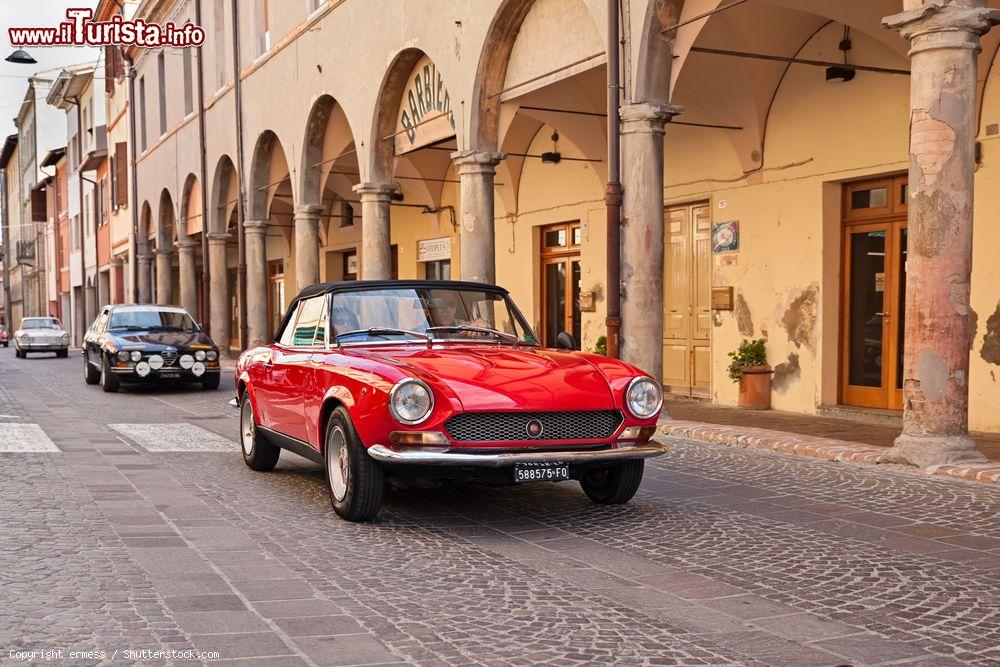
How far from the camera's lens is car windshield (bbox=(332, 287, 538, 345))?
7145mm

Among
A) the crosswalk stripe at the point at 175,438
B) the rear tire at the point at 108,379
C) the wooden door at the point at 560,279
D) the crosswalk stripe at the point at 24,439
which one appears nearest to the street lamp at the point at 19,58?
the rear tire at the point at 108,379

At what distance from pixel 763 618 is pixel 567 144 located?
14447 millimetres

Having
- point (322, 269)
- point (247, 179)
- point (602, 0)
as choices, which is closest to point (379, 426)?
point (602, 0)

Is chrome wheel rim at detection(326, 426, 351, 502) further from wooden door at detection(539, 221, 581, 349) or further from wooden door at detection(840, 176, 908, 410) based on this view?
wooden door at detection(539, 221, 581, 349)

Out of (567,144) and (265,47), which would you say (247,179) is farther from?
(567,144)

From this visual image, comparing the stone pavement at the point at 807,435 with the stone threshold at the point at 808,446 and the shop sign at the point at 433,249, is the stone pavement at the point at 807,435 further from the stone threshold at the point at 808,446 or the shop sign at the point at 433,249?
the shop sign at the point at 433,249

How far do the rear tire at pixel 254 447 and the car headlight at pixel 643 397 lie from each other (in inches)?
132

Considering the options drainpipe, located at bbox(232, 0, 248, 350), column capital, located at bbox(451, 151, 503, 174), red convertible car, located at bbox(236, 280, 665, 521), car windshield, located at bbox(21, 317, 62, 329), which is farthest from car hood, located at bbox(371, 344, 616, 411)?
car windshield, located at bbox(21, 317, 62, 329)

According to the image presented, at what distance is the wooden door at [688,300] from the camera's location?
50.5ft

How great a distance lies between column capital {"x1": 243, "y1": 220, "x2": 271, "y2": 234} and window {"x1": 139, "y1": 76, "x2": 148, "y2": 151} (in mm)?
16223

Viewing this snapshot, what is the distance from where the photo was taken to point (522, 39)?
568 inches

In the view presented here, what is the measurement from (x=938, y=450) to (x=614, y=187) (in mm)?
4827

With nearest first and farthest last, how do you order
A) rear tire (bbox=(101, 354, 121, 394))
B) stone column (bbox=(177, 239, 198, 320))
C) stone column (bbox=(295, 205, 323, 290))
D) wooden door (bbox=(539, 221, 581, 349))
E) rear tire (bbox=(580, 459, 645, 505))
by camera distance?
rear tire (bbox=(580, 459, 645, 505))
rear tire (bbox=(101, 354, 121, 394))
wooden door (bbox=(539, 221, 581, 349))
stone column (bbox=(295, 205, 323, 290))
stone column (bbox=(177, 239, 198, 320))

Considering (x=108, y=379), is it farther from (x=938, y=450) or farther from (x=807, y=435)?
(x=938, y=450)
